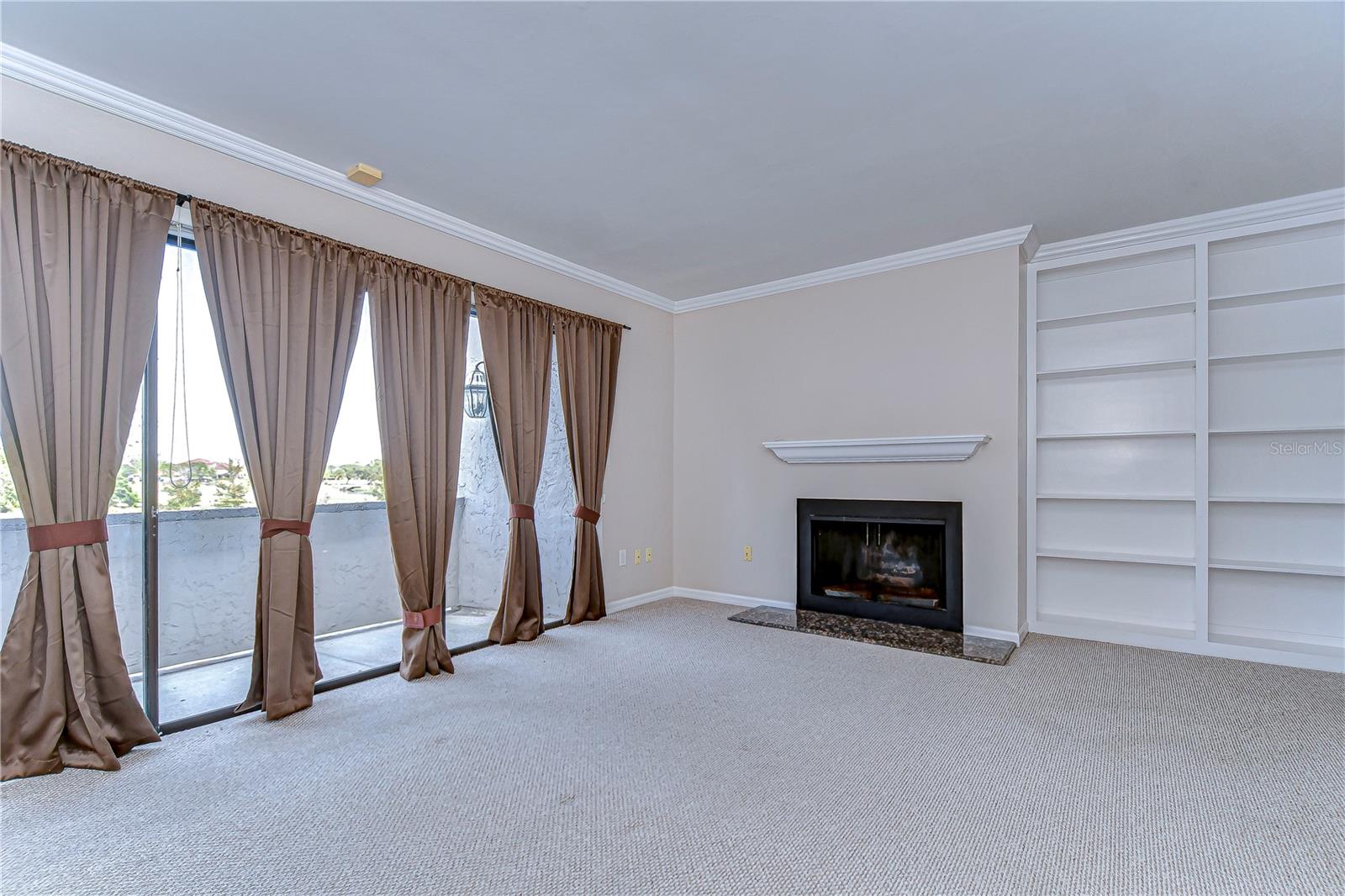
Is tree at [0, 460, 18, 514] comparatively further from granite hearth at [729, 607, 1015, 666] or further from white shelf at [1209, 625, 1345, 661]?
white shelf at [1209, 625, 1345, 661]

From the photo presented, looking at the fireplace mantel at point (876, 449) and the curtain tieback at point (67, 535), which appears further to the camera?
the fireplace mantel at point (876, 449)

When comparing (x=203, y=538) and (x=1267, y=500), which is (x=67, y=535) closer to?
(x=203, y=538)

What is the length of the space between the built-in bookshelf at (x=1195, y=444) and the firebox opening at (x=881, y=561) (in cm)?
64

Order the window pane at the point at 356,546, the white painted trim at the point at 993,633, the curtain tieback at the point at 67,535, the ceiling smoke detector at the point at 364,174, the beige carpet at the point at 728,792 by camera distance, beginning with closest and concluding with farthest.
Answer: the beige carpet at the point at 728,792 < the curtain tieback at the point at 67,535 < the ceiling smoke detector at the point at 364,174 < the window pane at the point at 356,546 < the white painted trim at the point at 993,633

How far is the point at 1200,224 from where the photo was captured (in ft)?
12.1

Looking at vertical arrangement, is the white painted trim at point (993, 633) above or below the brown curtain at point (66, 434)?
below

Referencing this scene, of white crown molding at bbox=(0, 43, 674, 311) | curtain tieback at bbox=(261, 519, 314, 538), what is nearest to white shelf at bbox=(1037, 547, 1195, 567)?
white crown molding at bbox=(0, 43, 674, 311)

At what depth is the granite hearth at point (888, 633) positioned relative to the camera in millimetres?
3652

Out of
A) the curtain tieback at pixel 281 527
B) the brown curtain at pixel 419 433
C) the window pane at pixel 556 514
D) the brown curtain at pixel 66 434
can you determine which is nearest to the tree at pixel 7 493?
the brown curtain at pixel 66 434

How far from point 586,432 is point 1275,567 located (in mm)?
4062

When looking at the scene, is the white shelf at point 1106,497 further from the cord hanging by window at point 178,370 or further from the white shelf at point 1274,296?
the cord hanging by window at point 178,370

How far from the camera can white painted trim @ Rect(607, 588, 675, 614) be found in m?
4.73

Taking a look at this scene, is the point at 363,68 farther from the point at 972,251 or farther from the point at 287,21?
the point at 972,251

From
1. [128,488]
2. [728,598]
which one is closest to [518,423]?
[128,488]
